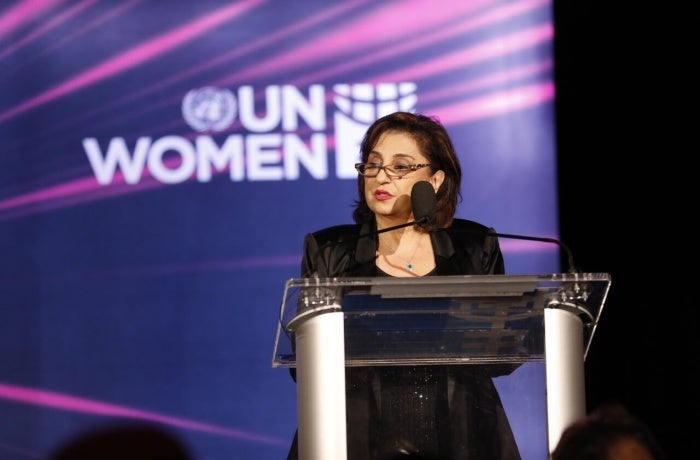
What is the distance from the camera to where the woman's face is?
300cm

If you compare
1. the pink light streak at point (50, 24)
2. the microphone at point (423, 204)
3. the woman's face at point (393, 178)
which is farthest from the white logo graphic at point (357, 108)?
the microphone at point (423, 204)

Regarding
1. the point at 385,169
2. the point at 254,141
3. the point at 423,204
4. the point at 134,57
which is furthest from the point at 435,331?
the point at 134,57

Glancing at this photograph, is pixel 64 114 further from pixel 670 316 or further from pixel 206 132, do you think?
pixel 670 316

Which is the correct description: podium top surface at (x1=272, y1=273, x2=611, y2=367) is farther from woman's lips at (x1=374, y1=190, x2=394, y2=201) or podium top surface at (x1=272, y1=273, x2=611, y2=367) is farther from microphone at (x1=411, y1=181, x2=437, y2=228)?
woman's lips at (x1=374, y1=190, x2=394, y2=201)

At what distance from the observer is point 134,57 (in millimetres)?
4438

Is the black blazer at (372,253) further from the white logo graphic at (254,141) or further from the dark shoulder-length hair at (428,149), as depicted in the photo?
the white logo graphic at (254,141)

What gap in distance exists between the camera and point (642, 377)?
4.38m

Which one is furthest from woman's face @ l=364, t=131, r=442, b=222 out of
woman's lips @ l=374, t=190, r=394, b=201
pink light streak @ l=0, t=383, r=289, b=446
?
pink light streak @ l=0, t=383, r=289, b=446

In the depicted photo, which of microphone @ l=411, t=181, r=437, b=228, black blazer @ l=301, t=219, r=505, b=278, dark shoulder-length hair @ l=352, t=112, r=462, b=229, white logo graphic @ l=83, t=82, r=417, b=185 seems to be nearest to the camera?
microphone @ l=411, t=181, r=437, b=228

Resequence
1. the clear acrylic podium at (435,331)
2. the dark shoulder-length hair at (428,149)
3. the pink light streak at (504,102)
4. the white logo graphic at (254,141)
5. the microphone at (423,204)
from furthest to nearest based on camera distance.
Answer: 1. the pink light streak at (504,102)
2. the white logo graphic at (254,141)
3. the dark shoulder-length hair at (428,149)
4. the microphone at (423,204)
5. the clear acrylic podium at (435,331)

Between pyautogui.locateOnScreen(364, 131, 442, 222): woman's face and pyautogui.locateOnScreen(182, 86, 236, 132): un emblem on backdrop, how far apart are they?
4.54 ft

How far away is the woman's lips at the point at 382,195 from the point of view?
3.00 meters

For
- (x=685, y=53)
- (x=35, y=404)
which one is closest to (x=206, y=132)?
(x=35, y=404)

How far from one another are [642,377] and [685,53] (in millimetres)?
1289
